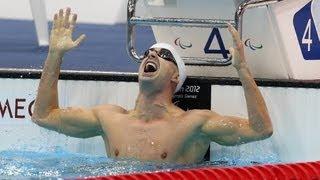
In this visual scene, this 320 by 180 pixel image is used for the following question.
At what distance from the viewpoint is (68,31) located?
3.94 metres

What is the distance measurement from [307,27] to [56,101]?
113 centimetres

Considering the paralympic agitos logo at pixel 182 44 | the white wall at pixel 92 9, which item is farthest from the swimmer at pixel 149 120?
the white wall at pixel 92 9

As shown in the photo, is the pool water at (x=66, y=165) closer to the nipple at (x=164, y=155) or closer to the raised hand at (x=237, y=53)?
the nipple at (x=164, y=155)

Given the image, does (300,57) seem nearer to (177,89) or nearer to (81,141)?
(177,89)

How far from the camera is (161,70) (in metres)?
3.79

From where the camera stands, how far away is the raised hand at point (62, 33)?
3.90 metres

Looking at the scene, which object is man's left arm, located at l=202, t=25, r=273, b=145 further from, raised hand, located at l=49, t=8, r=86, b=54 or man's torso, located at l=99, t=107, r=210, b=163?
raised hand, located at l=49, t=8, r=86, b=54

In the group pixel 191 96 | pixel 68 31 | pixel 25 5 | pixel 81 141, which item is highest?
pixel 68 31

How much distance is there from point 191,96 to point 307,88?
1.62 ft

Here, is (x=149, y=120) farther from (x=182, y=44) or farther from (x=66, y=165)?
(x=182, y=44)

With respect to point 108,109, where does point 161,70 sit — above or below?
above

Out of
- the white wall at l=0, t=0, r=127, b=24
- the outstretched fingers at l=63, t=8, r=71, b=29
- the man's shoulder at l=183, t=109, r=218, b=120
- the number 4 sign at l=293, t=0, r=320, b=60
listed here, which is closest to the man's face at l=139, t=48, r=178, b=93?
the man's shoulder at l=183, t=109, r=218, b=120

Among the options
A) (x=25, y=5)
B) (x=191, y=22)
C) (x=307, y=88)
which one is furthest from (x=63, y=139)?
(x=25, y=5)

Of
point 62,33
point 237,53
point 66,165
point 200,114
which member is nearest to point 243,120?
point 200,114
